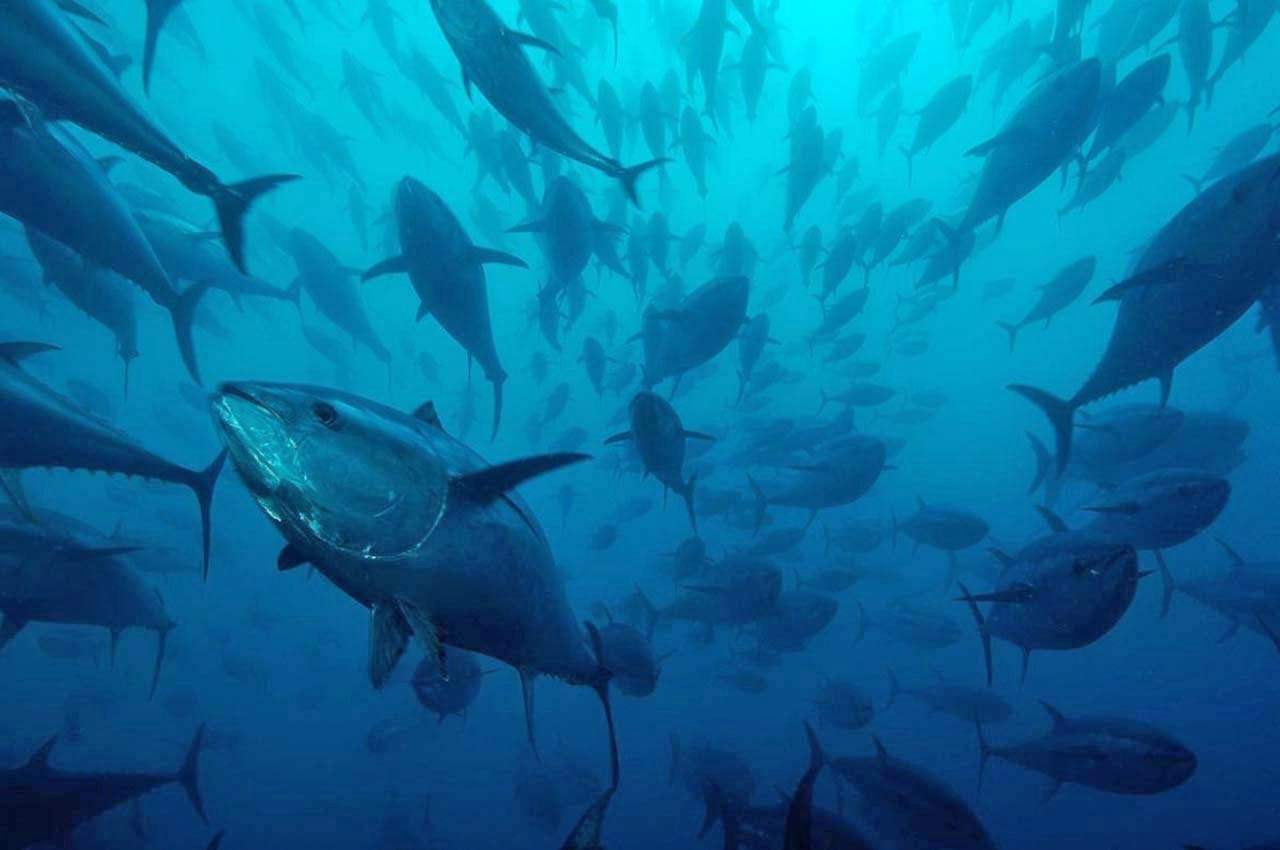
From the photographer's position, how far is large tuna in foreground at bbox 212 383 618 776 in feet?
4.10

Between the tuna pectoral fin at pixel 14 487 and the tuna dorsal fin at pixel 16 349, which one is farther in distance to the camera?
the tuna dorsal fin at pixel 16 349

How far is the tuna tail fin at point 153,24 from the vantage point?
104 inches

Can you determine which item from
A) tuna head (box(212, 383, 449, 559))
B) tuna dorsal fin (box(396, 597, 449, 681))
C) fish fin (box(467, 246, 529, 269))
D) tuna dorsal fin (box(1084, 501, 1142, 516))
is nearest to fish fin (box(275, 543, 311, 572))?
tuna head (box(212, 383, 449, 559))

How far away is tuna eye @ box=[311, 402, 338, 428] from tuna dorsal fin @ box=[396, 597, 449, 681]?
0.51 metres

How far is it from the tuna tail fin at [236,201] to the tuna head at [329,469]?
147cm

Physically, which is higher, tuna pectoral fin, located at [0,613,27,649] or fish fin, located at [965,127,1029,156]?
fish fin, located at [965,127,1029,156]

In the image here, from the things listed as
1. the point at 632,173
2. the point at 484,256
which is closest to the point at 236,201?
the point at 484,256

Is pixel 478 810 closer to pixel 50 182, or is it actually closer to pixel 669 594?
pixel 669 594

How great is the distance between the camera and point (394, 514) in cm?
137

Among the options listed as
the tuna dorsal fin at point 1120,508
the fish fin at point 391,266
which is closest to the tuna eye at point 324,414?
the fish fin at point 391,266

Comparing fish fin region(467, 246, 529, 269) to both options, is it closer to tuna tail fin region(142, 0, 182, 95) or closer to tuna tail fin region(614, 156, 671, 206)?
tuna tail fin region(614, 156, 671, 206)

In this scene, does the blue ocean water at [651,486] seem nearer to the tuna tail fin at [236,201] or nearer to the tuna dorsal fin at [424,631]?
the tuna tail fin at [236,201]

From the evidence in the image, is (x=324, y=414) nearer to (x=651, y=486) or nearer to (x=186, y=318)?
(x=186, y=318)

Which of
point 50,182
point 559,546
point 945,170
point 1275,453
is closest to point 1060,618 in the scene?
point 50,182
